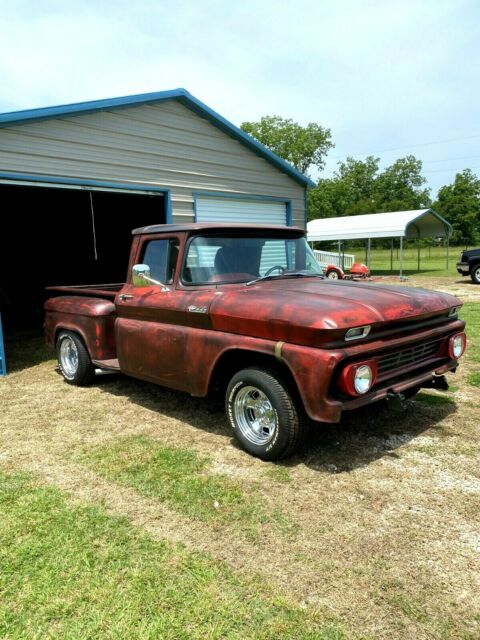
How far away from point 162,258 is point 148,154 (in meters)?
4.98

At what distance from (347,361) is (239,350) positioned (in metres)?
0.97

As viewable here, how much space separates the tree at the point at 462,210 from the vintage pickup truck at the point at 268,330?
55.3m

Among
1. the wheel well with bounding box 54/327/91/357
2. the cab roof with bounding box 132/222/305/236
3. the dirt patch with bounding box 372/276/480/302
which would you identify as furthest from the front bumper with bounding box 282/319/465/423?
the dirt patch with bounding box 372/276/480/302

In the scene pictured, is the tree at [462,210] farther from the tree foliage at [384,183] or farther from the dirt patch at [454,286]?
the dirt patch at [454,286]

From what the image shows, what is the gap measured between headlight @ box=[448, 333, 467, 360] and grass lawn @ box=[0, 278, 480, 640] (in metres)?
0.71

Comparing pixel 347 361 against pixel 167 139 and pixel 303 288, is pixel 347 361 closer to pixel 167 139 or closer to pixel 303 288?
pixel 303 288

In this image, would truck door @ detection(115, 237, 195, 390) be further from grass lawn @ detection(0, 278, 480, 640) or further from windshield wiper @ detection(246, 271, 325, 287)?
windshield wiper @ detection(246, 271, 325, 287)

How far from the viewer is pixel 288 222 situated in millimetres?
11664

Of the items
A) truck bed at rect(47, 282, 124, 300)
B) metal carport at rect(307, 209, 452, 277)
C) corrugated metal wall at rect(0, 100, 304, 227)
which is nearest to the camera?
→ truck bed at rect(47, 282, 124, 300)

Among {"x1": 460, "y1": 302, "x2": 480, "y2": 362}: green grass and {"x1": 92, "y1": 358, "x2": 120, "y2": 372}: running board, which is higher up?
{"x1": 92, "y1": 358, "x2": 120, "y2": 372}: running board

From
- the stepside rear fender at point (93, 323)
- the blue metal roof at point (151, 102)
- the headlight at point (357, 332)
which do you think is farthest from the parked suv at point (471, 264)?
the headlight at point (357, 332)

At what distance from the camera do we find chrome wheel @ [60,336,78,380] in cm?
638

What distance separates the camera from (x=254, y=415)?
4.06 meters

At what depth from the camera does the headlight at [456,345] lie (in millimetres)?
4328
